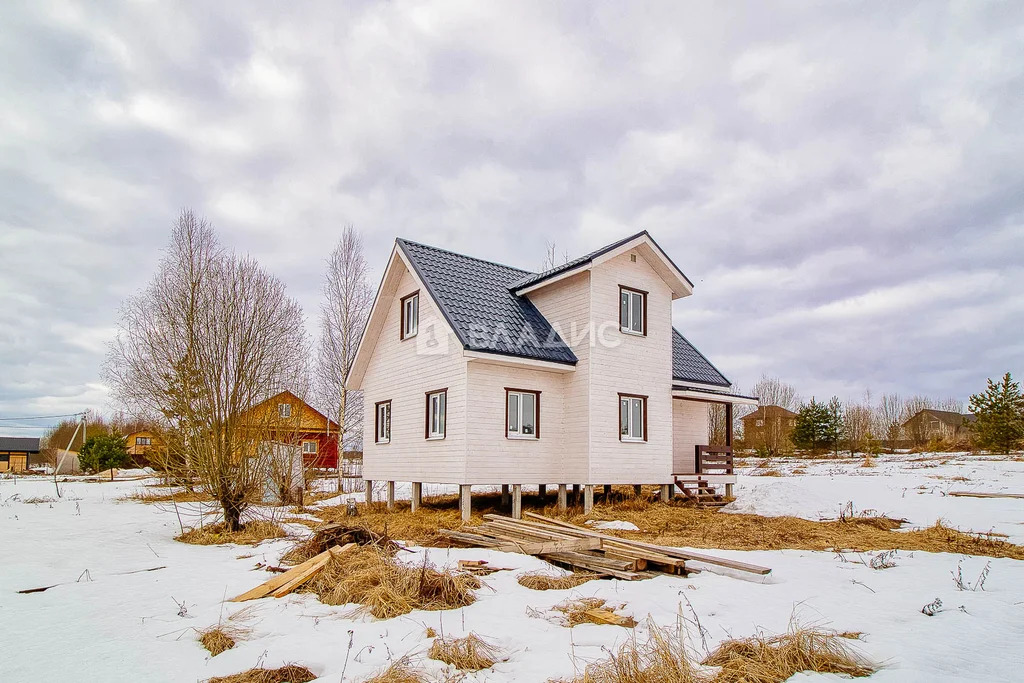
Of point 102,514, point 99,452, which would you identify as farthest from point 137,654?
point 99,452

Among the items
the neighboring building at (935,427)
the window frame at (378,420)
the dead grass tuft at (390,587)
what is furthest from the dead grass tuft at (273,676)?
the neighboring building at (935,427)

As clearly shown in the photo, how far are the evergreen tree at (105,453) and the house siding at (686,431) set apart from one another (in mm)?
30102

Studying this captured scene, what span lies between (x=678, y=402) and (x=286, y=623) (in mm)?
15776

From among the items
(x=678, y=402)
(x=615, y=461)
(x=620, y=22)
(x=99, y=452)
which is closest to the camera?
(x=620, y=22)

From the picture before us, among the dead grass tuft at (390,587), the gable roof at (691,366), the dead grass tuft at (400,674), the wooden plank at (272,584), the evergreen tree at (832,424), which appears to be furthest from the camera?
the evergreen tree at (832,424)

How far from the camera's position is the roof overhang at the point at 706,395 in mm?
18825

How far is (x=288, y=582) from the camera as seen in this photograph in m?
7.80

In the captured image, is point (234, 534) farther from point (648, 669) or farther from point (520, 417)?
point (648, 669)

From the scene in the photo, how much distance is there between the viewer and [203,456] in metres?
13.0

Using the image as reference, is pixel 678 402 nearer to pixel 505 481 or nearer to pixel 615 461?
pixel 615 461

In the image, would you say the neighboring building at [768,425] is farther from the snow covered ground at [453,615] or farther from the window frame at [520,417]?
the snow covered ground at [453,615]

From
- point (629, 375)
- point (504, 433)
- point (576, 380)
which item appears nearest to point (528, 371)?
point (576, 380)

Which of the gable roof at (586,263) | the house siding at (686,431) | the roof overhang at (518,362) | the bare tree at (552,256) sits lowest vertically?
the house siding at (686,431)

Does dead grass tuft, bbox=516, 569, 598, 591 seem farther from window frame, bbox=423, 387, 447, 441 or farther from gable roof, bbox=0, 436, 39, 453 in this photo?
gable roof, bbox=0, 436, 39, 453
